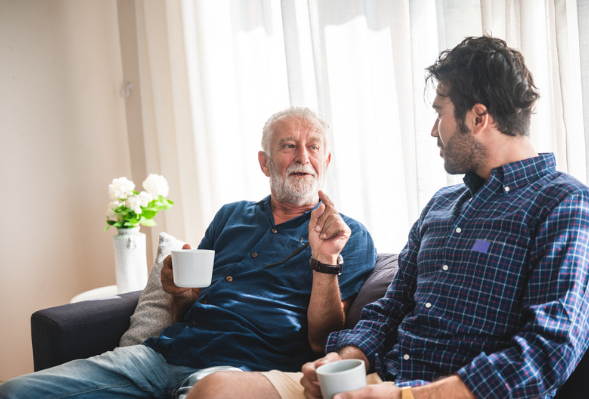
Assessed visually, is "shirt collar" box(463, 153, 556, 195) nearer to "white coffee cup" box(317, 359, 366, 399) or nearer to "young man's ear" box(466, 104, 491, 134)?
"young man's ear" box(466, 104, 491, 134)

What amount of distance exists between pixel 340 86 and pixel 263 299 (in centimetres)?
102

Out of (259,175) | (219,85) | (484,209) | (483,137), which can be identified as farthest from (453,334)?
(219,85)

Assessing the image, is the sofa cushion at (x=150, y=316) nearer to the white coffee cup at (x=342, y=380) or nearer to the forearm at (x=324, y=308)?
the forearm at (x=324, y=308)

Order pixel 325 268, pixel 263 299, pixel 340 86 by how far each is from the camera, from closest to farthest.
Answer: pixel 325 268, pixel 263 299, pixel 340 86

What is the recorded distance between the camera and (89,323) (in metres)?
2.00

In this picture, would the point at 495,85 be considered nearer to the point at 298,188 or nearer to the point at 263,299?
the point at 298,188

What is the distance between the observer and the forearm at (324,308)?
168cm

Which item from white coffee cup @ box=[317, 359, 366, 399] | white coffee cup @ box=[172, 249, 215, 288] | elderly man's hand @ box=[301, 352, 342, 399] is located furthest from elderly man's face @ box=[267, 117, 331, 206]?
white coffee cup @ box=[317, 359, 366, 399]

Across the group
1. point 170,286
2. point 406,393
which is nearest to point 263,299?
point 170,286

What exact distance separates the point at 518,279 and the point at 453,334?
0.65 feet

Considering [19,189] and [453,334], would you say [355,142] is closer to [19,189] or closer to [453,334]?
[453,334]

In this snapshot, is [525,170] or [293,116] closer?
[525,170]

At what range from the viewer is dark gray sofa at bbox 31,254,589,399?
177 centimetres

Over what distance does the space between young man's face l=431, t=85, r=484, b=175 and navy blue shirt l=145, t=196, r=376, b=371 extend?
0.54 m
